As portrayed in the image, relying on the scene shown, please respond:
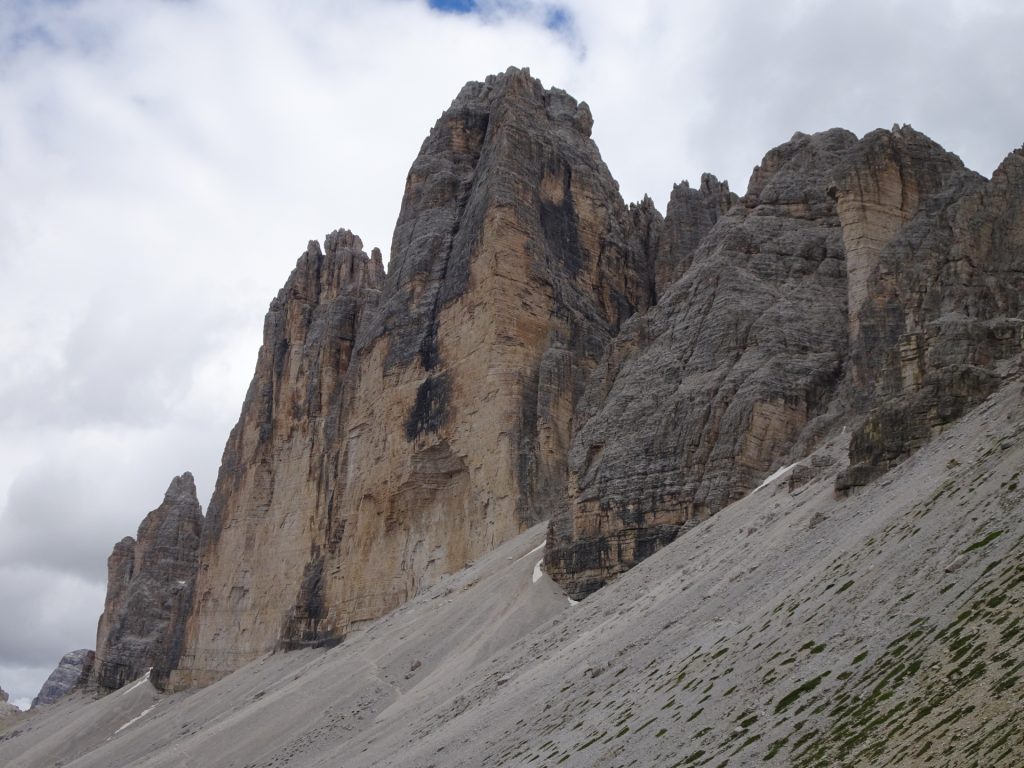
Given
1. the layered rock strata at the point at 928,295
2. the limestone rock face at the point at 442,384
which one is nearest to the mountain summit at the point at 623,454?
the layered rock strata at the point at 928,295

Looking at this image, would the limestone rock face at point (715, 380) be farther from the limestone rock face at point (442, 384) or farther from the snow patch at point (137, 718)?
the snow patch at point (137, 718)

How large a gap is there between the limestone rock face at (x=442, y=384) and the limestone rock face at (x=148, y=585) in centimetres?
1587

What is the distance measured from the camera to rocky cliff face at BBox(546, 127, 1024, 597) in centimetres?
4359

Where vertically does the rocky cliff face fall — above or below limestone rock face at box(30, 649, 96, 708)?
below

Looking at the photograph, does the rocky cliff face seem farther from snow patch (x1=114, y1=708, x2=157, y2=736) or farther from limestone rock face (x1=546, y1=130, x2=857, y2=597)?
snow patch (x1=114, y1=708, x2=157, y2=736)

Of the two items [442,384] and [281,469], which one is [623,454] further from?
[281,469]

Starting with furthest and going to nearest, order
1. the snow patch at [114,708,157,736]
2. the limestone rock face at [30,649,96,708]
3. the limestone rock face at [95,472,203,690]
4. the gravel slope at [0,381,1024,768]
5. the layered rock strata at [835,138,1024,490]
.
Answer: the limestone rock face at [30,649,96,708], the limestone rock face at [95,472,203,690], the snow patch at [114,708,157,736], the layered rock strata at [835,138,1024,490], the gravel slope at [0,381,1024,768]

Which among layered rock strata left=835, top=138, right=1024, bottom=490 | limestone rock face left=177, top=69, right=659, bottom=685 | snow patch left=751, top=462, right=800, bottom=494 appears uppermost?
limestone rock face left=177, top=69, right=659, bottom=685

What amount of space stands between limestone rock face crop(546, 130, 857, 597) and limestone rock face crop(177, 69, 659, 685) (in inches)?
300

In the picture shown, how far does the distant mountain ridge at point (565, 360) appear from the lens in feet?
145

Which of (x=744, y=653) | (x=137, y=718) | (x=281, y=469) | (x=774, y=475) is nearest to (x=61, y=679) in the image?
(x=137, y=718)

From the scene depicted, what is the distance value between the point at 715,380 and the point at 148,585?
74.7m

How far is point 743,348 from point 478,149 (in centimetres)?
3324

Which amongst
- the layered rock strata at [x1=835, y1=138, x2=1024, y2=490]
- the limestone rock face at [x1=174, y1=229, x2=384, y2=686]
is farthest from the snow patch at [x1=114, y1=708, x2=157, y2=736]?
the layered rock strata at [x1=835, y1=138, x2=1024, y2=490]
